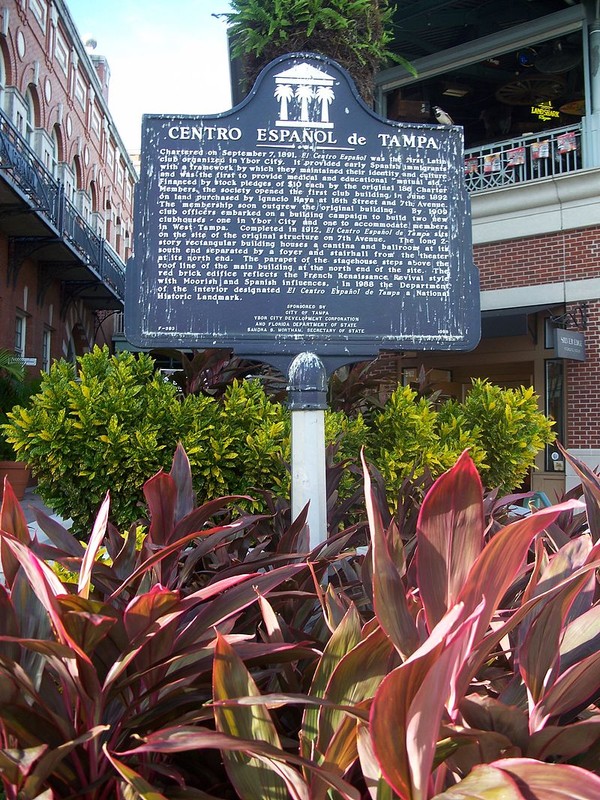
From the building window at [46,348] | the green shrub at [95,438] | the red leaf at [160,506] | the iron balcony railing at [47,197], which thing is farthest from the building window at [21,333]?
the red leaf at [160,506]

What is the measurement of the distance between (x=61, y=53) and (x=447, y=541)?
23325 mm

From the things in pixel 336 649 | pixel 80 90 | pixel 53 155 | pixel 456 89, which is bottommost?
pixel 336 649

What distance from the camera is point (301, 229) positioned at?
12.0 ft

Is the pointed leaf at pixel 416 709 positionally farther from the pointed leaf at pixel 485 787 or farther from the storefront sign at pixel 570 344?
the storefront sign at pixel 570 344

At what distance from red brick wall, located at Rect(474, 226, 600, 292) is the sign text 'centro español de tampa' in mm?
9385

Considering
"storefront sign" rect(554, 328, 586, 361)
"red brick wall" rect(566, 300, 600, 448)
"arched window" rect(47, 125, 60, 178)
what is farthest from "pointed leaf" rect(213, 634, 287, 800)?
"arched window" rect(47, 125, 60, 178)

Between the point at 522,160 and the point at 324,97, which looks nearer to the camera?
the point at 324,97

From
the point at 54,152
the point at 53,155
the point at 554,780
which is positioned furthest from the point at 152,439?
the point at 54,152

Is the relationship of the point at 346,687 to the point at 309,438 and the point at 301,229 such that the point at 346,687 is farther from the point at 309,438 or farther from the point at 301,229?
the point at 301,229

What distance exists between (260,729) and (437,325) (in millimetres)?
2706

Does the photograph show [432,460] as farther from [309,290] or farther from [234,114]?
[234,114]

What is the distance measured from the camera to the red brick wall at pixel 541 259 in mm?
12185

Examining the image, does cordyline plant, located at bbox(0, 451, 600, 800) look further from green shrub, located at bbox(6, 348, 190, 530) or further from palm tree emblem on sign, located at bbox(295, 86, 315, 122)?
palm tree emblem on sign, located at bbox(295, 86, 315, 122)

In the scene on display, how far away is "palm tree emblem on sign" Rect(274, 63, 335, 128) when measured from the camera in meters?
3.74
